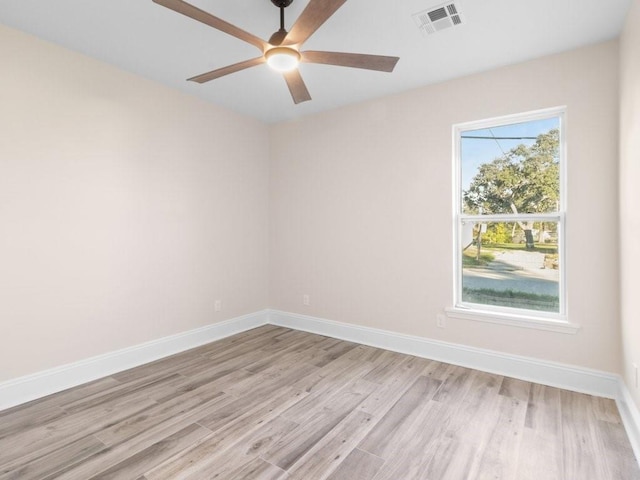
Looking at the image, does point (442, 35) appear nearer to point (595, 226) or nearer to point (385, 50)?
point (385, 50)

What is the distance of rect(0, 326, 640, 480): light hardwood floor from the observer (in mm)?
1800

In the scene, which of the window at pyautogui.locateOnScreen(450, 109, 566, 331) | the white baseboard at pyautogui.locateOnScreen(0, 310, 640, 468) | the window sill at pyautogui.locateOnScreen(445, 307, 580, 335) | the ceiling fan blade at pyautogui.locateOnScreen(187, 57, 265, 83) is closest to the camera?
the ceiling fan blade at pyautogui.locateOnScreen(187, 57, 265, 83)

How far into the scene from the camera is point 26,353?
250 centimetres

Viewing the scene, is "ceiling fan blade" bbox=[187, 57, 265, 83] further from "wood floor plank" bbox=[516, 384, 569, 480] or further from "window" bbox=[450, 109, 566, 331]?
"wood floor plank" bbox=[516, 384, 569, 480]

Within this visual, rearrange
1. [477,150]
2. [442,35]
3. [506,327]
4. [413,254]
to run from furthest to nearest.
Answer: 1. [413,254]
2. [477,150]
3. [506,327]
4. [442,35]

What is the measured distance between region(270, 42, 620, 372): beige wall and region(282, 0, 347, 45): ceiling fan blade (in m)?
1.87

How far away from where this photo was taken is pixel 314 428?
2.17 metres

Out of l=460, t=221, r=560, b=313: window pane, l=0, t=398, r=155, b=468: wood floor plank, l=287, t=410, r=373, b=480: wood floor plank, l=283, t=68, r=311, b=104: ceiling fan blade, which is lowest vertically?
l=287, t=410, r=373, b=480: wood floor plank

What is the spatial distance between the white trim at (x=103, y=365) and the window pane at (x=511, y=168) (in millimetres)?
2972

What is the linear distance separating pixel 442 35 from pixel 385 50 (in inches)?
16.6

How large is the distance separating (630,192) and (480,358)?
1.71 m

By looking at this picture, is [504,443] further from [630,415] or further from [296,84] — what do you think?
[296,84]

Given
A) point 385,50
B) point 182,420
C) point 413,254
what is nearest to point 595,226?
point 413,254

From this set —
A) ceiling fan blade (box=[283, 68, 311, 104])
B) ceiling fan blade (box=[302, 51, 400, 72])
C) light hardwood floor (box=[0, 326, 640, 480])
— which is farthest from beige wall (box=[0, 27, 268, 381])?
ceiling fan blade (box=[302, 51, 400, 72])
